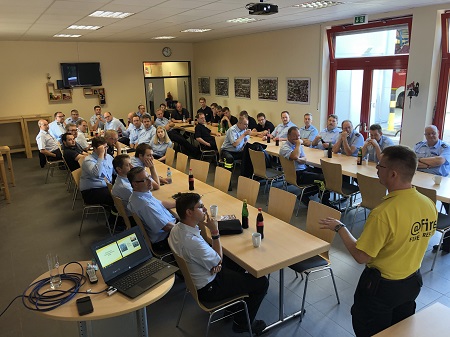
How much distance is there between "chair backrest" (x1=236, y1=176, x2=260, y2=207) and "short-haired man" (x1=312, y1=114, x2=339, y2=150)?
2907mm

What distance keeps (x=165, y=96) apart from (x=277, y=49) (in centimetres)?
543

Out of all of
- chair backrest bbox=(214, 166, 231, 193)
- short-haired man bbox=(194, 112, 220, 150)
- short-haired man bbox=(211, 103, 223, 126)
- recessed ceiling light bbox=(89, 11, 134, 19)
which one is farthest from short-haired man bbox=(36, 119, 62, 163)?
chair backrest bbox=(214, 166, 231, 193)

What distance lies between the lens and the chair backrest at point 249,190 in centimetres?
425

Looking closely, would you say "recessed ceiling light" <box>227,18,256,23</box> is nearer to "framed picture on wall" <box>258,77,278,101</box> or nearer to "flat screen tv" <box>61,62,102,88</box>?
"framed picture on wall" <box>258,77,278,101</box>

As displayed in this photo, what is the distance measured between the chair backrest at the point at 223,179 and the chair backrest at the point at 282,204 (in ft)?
3.20

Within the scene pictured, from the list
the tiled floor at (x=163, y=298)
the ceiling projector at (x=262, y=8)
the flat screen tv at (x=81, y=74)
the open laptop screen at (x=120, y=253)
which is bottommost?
the tiled floor at (x=163, y=298)

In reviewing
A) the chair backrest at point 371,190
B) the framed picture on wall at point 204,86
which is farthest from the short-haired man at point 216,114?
the chair backrest at point 371,190

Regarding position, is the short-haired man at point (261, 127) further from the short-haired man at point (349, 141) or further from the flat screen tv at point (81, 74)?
the flat screen tv at point (81, 74)

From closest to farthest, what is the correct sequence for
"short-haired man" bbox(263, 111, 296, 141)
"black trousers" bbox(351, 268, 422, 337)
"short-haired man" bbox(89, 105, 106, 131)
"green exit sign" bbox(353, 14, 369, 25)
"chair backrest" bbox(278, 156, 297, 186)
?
"black trousers" bbox(351, 268, 422, 337) → "chair backrest" bbox(278, 156, 297, 186) → "green exit sign" bbox(353, 14, 369, 25) → "short-haired man" bbox(263, 111, 296, 141) → "short-haired man" bbox(89, 105, 106, 131)

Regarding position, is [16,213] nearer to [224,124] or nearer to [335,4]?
[224,124]

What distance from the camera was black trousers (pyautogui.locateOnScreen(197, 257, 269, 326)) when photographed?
2.78 m

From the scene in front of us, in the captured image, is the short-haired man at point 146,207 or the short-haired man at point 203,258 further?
the short-haired man at point 146,207

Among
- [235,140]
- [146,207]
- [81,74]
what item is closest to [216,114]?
[235,140]

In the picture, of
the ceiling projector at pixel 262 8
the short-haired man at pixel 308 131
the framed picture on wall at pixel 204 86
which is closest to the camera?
the ceiling projector at pixel 262 8
